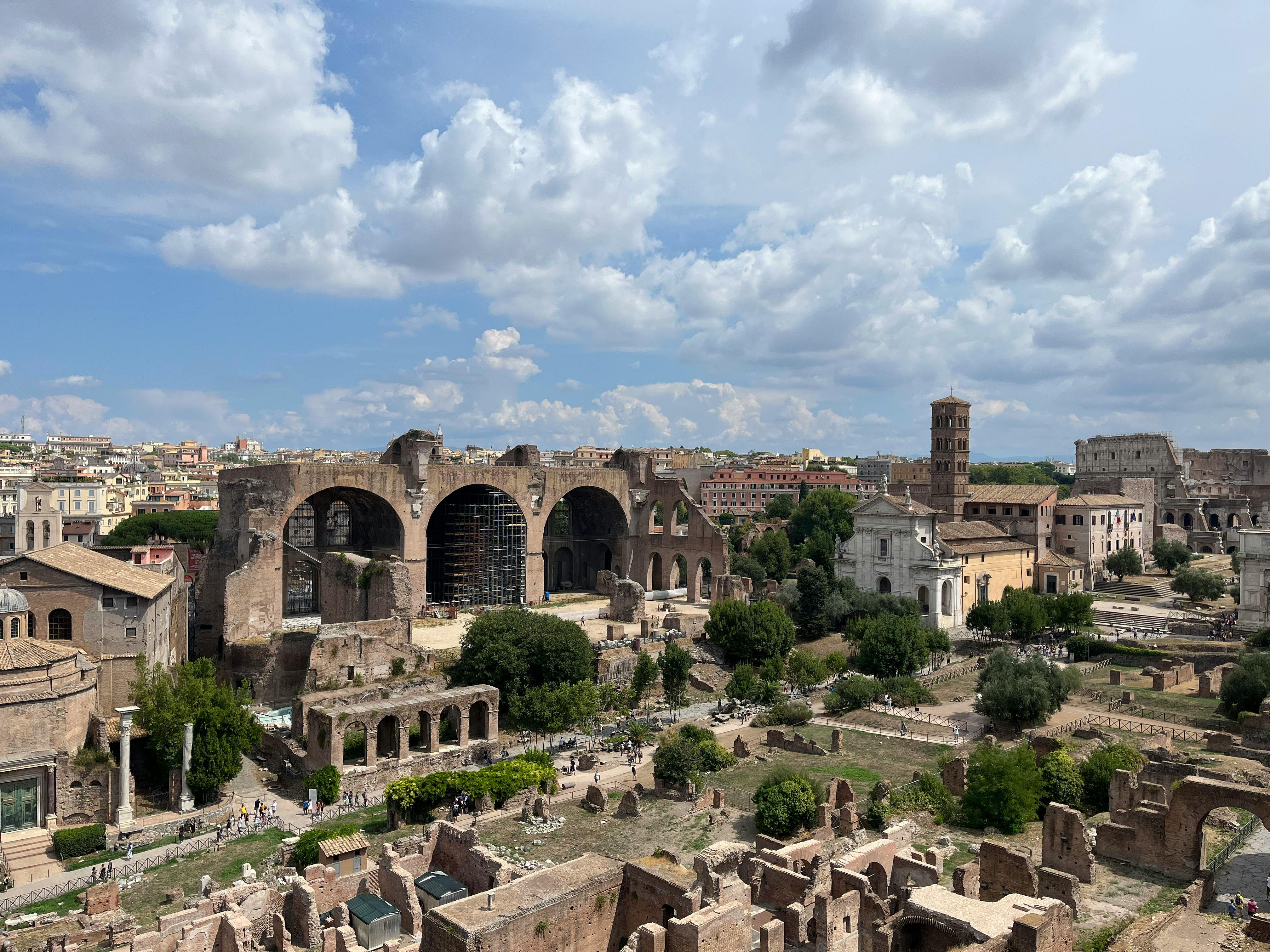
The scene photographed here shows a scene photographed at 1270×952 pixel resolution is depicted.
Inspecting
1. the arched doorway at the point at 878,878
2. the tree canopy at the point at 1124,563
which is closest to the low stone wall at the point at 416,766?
the arched doorway at the point at 878,878

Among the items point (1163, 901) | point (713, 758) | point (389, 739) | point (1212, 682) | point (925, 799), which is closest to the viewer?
point (1163, 901)

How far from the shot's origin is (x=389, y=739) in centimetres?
3441

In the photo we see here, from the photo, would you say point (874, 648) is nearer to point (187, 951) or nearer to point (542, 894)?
point (542, 894)

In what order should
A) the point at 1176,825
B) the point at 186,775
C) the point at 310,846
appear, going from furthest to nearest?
the point at 186,775, the point at 310,846, the point at 1176,825

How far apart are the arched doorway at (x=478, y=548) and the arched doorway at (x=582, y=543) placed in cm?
794

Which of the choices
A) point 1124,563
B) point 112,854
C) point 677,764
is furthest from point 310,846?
point 1124,563

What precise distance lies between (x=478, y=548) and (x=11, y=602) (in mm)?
27556

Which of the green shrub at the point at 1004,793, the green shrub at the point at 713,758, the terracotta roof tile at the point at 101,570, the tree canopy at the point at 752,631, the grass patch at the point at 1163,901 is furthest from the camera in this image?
the tree canopy at the point at 752,631

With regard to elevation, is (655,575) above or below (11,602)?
below

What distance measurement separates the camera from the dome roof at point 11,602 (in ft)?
97.1

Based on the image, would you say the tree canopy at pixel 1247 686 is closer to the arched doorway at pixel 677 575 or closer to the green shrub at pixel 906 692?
the green shrub at pixel 906 692

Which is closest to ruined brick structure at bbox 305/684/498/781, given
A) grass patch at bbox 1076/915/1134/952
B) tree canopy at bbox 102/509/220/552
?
grass patch at bbox 1076/915/1134/952

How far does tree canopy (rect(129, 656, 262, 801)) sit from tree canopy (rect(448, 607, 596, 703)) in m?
8.62

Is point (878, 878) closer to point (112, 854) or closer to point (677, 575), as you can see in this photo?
point (112, 854)
